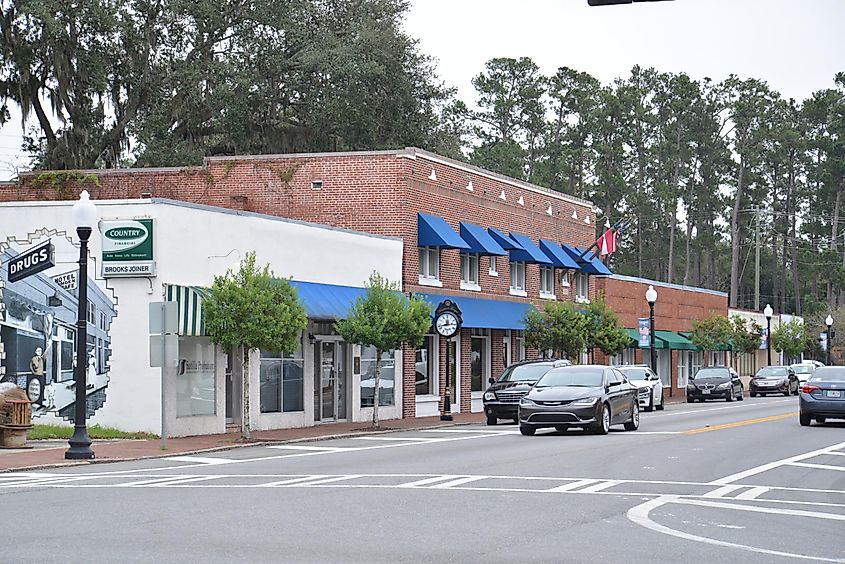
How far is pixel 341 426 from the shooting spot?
34.5 metres

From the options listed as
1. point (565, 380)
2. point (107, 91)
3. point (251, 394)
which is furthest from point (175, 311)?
point (107, 91)

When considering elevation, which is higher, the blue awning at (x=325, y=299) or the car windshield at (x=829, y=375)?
the blue awning at (x=325, y=299)

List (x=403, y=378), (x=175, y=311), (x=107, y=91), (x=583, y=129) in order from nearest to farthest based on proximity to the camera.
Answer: (x=175, y=311) < (x=403, y=378) < (x=107, y=91) < (x=583, y=129)

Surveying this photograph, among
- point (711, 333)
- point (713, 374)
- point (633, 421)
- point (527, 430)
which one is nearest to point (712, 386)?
point (713, 374)

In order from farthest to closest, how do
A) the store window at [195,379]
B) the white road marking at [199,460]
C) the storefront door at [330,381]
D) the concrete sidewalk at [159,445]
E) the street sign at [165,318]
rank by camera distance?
the storefront door at [330,381] → the store window at [195,379] → the street sign at [165,318] → the white road marking at [199,460] → the concrete sidewalk at [159,445]

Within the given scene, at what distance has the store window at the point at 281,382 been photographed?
106 ft

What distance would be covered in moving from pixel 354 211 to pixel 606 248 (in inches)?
670

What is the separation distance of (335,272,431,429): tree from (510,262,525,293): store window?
1572cm

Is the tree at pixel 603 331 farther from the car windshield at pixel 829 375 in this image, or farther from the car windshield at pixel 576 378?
the car windshield at pixel 576 378

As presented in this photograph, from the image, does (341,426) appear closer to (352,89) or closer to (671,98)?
(352,89)

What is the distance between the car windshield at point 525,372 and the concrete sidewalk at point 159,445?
8.21ft

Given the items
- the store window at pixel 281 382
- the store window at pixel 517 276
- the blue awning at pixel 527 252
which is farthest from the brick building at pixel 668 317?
the store window at pixel 281 382

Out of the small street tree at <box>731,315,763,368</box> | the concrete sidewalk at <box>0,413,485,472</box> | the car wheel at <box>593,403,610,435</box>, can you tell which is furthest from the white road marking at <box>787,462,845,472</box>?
the small street tree at <box>731,315,763,368</box>

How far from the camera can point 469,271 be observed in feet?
149
